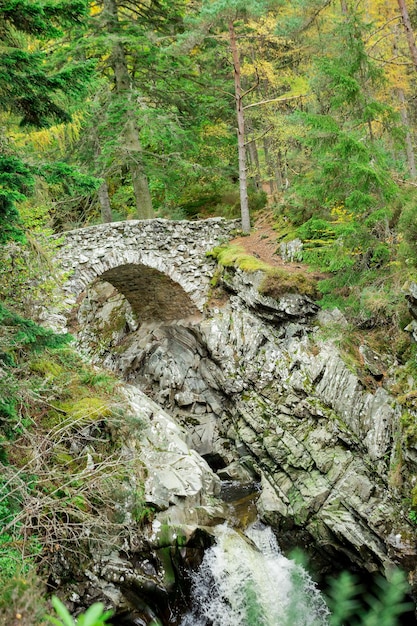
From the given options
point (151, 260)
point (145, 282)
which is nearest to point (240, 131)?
point (151, 260)

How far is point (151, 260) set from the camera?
41.7 ft

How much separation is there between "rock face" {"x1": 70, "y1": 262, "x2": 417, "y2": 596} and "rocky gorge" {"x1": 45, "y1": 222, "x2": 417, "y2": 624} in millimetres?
26

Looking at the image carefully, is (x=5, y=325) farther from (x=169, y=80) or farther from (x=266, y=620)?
(x=169, y=80)

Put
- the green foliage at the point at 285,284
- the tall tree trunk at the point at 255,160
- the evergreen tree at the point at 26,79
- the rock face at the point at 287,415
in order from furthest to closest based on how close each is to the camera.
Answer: the tall tree trunk at the point at 255,160 → the green foliage at the point at 285,284 → the rock face at the point at 287,415 → the evergreen tree at the point at 26,79

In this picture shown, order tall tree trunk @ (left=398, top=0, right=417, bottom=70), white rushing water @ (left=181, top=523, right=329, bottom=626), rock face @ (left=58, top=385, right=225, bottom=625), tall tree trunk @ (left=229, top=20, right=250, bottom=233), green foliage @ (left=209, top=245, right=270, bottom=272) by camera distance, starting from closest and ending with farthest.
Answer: rock face @ (left=58, top=385, right=225, bottom=625) → white rushing water @ (left=181, top=523, right=329, bottom=626) → tall tree trunk @ (left=398, top=0, right=417, bottom=70) → green foliage @ (left=209, top=245, right=270, bottom=272) → tall tree trunk @ (left=229, top=20, right=250, bottom=233)

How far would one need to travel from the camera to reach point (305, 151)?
13.8 meters

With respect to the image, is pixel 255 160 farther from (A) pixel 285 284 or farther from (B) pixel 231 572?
(B) pixel 231 572

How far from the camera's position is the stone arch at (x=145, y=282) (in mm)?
11891

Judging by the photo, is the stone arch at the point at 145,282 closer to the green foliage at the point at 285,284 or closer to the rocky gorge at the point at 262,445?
the rocky gorge at the point at 262,445

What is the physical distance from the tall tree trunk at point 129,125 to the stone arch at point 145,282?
1.98m

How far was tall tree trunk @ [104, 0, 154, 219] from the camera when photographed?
43.0 ft

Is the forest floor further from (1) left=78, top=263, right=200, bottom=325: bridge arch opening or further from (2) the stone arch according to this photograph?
(1) left=78, top=263, right=200, bottom=325: bridge arch opening

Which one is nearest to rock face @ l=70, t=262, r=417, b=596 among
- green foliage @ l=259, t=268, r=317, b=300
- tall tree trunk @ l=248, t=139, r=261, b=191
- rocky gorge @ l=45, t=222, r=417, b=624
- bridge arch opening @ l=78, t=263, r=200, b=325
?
rocky gorge @ l=45, t=222, r=417, b=624

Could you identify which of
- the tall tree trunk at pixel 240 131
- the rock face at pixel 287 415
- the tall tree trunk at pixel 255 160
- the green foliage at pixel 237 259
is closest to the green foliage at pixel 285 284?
the rock face at pixel 287 415
